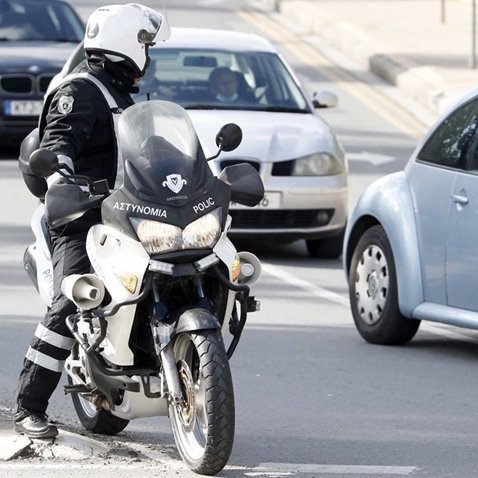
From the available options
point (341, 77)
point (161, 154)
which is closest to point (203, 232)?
point (161, 154)

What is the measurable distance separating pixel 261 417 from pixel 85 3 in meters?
26.0

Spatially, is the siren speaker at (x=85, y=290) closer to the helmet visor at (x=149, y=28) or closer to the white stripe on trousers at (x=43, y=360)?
the white stripe on trousers at (x=43, y=360)

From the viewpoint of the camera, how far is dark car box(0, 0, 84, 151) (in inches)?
707

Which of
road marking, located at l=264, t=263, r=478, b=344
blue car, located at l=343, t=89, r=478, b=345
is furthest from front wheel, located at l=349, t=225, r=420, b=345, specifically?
road marking, located at l=264, t=263, r=478, b=344

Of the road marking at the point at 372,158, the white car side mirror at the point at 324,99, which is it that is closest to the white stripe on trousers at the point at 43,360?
the white car side mirror at the point at 324,99

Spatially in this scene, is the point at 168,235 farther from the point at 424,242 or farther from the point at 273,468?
the point at 424,242

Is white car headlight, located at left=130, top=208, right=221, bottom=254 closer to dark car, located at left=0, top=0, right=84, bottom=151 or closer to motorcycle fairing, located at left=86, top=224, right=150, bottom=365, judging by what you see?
motorcycle fairing, located at left=86, top=224, right=150, bottom=365

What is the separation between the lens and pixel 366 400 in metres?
8.41

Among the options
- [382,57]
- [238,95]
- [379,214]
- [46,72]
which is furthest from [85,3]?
[379,214]

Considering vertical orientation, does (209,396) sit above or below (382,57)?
above

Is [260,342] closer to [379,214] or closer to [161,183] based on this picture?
[379,214]

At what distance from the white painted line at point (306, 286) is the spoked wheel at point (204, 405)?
4.96 m

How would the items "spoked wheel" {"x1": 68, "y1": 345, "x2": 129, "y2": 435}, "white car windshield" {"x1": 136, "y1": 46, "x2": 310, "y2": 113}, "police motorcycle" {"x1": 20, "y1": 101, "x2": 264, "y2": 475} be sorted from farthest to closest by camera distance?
"white car windshield" {"x1": 136, "y1": 46, "x2": 310, "y2": 113}, "spoked wheel" {"x1": 68, "y1": 345, "x2": 129, "y2": 435}, "police motorcycle" {"x1": 20, "y1": 101, "x2": 264, "y2": 475}

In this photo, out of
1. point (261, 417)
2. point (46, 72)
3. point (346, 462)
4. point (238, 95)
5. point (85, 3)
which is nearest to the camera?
point (346, 462)
